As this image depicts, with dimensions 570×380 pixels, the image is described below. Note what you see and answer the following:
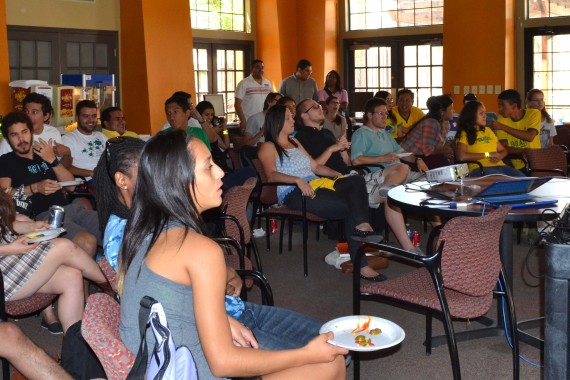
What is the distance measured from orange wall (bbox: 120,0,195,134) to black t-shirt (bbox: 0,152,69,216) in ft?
15.9

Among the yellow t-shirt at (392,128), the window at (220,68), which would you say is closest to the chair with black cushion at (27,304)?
the yellow t-shirt at (392,128)

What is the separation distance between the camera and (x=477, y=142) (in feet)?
22.3

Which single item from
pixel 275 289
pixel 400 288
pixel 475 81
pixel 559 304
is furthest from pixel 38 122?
pixel 475 81

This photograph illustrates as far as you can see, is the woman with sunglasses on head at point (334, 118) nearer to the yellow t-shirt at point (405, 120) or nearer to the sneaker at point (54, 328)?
the yellow t-shirt at point (405, 120)

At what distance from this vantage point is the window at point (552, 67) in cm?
1197

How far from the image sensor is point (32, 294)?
3822 mm

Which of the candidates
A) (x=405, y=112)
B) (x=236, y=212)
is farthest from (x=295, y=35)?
(x=236, y=212)

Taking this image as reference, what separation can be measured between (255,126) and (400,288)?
5.69 meters

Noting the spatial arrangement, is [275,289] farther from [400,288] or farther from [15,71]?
[15,71]

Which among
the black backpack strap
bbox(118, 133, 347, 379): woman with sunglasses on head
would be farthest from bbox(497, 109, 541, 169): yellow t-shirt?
the black backpack strap

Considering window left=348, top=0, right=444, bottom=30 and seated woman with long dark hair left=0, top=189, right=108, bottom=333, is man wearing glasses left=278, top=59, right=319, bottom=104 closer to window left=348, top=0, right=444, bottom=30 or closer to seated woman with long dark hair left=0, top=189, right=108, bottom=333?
window left=348, top=0, right=444, bottom=30

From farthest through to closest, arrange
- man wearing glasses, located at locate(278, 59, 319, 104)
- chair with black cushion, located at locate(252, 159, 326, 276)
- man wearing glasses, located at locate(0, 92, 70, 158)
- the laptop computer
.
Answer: man wearing glasses, located at locate(278, 59, 319, 104)
man wearing glasses, located at locate(0, 92, 70, 158)
chair with black cushion, located at locate(252, 159, 326, 276)
the laptop computer

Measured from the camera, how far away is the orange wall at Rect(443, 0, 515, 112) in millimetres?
11602

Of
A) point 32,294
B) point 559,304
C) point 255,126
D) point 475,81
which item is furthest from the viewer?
point 475,81
